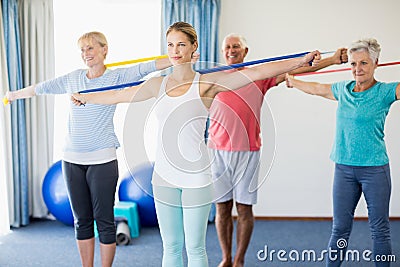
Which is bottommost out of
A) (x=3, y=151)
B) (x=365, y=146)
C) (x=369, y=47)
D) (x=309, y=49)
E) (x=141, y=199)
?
(x=141, y=199)

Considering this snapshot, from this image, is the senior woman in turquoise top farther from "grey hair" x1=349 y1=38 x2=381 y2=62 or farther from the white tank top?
the white tank top

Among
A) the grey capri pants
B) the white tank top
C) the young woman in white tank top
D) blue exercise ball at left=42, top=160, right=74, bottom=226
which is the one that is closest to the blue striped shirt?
the grey capri pants

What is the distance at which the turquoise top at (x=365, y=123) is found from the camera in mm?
3162

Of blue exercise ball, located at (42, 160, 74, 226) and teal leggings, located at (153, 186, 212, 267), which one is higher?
teal leggings, located at (153, 186, 212, 267)

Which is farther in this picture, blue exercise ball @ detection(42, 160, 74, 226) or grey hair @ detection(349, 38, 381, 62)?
blue exercise ball @ detection(42, 160, 74, 226)

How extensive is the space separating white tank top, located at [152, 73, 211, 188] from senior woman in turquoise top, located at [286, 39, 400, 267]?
931mm

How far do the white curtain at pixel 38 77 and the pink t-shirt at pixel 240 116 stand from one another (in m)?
2.11

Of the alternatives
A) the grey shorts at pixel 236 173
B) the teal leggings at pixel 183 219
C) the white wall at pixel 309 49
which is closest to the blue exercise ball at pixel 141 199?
the white wall at pixel 309 49

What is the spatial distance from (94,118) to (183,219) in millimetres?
864

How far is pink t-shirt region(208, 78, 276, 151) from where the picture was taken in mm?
3645

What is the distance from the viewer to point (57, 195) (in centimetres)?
492

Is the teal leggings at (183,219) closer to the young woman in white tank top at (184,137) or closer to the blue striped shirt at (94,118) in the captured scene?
the young woman in white tank top at (184,137)

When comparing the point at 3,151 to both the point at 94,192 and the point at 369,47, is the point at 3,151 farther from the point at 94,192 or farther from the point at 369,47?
the point at 369,47

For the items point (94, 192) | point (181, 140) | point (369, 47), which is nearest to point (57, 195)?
point (94, 192)
